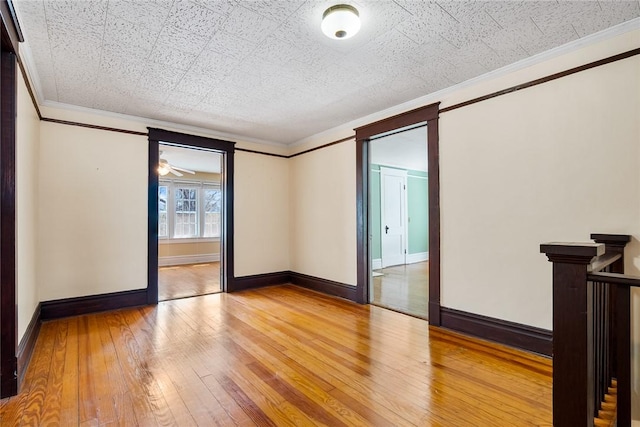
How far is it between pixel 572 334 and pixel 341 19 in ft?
6.71

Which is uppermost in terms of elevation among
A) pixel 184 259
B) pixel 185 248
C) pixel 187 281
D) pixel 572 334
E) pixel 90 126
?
pixel 90 126

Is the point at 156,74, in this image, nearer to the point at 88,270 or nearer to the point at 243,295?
the point at 88,270

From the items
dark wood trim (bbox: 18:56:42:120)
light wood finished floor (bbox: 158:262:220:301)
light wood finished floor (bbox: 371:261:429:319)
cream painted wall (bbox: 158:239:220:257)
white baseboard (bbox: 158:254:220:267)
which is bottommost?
light wood finished floor (bbox: 158:262:220:301)

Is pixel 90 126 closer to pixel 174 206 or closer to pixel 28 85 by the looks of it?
pixel 28 85

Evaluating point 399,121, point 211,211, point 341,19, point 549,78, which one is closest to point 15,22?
point 341,19

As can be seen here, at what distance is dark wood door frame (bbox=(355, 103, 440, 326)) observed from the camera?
3.39 m

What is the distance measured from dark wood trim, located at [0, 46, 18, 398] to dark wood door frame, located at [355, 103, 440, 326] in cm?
→ 344

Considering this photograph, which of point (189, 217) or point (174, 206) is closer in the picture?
point (174, 206)

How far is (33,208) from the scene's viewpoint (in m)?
3.20

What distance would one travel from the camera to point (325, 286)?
492 cm

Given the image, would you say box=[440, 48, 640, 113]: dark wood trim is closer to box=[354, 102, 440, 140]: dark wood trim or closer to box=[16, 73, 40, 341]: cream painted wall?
box=[354, 102, 440, 140]: dark wood trim

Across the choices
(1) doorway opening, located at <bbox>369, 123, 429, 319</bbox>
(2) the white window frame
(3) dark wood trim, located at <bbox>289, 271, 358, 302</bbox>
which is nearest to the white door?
(1) doorway opening, located at <bbox>369, 123, 429, 319</bbox>

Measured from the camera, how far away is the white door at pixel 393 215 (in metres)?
7.31

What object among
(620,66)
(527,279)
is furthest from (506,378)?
(620,66)
